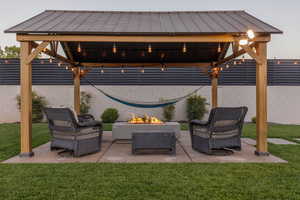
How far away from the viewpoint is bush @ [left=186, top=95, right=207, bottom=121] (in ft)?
28.7

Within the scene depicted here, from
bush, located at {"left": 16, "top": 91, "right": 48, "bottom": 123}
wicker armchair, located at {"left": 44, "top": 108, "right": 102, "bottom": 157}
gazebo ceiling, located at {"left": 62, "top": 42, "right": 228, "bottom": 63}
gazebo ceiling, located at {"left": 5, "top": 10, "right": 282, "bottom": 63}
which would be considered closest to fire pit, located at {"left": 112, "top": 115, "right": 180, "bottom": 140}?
wicker armchair, located at {"left": 44, "top": 108, "right": 102, "bottom": 157}

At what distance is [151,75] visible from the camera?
930 centimetres

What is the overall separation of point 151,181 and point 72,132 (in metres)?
1.75

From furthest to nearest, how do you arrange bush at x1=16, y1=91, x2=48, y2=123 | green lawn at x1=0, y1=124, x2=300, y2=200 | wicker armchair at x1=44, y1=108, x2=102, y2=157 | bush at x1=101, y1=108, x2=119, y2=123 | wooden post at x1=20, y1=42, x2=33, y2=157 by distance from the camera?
bush at x1=16, y1=91, x2=48, y2=123, bush at x1=101, y1=108, x2=119, y2=123, wooden post at x1=20, y1=42, x2=33, y2=157, wicker armchair at x1=44, y1=108, x2=102, y2=157, green lawn at x1=0, y1=124, x2=300, y2=200

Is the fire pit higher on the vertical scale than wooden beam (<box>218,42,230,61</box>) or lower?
lower

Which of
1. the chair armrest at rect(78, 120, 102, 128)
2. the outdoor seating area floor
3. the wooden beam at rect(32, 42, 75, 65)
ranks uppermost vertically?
the wooden beam at rect(32, 42, 75, 65)

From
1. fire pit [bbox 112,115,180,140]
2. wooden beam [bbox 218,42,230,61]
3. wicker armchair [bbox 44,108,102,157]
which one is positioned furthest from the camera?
wooden beam [bbox 218,42,230,61]

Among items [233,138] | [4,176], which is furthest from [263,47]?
[4,176]

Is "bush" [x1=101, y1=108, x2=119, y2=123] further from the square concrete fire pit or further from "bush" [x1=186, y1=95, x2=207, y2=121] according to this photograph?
the square concrete fire pit

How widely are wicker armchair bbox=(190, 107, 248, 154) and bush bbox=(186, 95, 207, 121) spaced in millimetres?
4923

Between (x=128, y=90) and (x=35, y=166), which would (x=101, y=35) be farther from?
(x=128, y=90)

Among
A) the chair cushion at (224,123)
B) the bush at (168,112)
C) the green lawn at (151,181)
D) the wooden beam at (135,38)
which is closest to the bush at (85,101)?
the bush at (168,112)

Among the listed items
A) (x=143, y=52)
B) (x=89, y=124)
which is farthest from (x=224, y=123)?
(x=143, y=52)

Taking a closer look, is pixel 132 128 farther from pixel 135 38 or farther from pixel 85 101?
pixel 85 101
